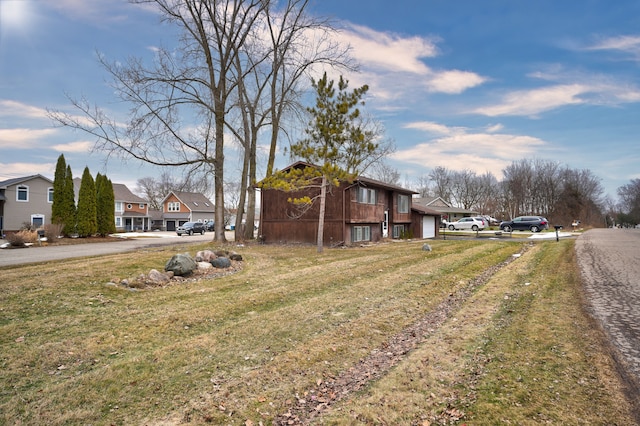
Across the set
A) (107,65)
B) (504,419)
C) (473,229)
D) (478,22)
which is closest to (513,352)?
(504,419)

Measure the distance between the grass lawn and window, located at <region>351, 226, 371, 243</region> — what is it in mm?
13799

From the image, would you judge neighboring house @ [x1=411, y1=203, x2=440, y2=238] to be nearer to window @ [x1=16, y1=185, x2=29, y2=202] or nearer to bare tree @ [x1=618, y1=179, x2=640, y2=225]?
window @ [x1=16, y1=185, x2=29, y2=202]

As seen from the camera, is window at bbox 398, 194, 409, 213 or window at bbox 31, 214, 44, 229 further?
window at bbox 31, 214, 44, 229

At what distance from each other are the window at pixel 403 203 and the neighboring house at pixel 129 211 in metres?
42.3

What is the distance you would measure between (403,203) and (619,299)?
23.6 meters

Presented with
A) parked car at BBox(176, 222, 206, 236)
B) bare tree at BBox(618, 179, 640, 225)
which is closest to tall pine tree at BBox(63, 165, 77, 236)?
parked car at BBox(176, 222, 206, 236)

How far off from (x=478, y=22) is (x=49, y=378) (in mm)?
17442

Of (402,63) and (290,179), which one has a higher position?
(402,63)

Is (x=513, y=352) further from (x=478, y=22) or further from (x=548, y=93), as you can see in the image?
(x=548, y=93)

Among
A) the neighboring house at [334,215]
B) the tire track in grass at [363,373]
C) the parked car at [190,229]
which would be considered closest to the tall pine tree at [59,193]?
the parked car at [190,229]

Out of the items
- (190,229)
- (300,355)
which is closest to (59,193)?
(190,229)

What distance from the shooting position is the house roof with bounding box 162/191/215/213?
5959 cm

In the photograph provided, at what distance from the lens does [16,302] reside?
289 inches

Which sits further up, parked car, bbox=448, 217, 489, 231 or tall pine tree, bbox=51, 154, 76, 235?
tall pine tree, bbox=51, 154, 76, 235
